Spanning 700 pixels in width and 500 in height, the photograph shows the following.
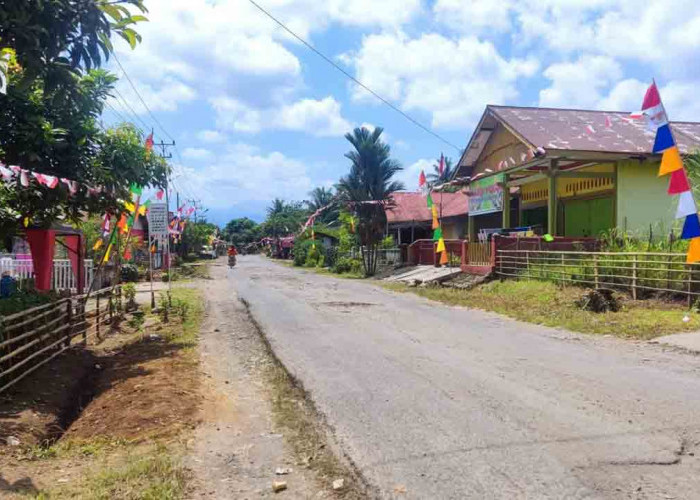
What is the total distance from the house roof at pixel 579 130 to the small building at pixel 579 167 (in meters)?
0.03

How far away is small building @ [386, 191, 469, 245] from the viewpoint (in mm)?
34719

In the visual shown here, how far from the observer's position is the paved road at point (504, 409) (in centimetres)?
407

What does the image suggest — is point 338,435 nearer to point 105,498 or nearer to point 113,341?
point 105,498

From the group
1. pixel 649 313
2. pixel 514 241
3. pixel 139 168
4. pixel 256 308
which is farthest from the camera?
pixel 514 241

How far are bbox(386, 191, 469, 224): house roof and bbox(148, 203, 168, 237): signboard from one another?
2201 centimetres

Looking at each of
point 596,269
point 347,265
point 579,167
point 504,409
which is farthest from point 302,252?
point 504,409

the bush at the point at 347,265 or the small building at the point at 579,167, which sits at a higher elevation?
the small building at the point at 579,167

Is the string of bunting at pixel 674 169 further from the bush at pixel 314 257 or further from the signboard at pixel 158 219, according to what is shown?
the bush at pixel 314 257

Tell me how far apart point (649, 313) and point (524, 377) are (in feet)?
19.9

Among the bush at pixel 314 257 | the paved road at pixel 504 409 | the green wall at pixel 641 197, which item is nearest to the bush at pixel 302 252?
the bush at pixel 314 257

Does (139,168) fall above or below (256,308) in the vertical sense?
above

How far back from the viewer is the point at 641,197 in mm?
20250

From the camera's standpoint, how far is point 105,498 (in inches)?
154

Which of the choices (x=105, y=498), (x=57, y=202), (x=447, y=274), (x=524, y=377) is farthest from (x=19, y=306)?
(x=447, y=274)
